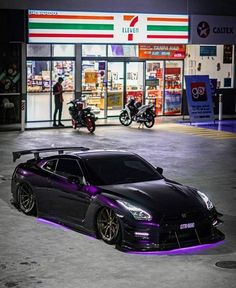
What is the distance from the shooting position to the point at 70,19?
29.8m

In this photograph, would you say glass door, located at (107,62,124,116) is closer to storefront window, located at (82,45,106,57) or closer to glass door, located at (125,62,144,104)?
glass door, located at (125,62,144,104)

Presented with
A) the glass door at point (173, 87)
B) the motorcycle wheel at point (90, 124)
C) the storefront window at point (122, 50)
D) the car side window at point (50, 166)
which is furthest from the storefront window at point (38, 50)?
the car side window at point (50, 166)

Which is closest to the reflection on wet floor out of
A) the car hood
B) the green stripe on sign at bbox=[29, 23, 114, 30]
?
the green stripe on sign at bbox=[29, 23, 114, 30]

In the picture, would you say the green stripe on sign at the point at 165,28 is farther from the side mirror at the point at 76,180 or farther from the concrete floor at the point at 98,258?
the side mirror at the point at 76,180

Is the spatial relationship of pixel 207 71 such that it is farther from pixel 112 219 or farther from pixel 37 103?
pixel 112 219

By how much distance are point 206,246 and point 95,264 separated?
1962 millimetres

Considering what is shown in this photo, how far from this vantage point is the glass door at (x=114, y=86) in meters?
32.5

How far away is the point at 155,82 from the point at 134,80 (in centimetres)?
113

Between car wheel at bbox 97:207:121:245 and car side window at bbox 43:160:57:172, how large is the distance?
6.26ft

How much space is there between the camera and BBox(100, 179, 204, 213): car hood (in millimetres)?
11586

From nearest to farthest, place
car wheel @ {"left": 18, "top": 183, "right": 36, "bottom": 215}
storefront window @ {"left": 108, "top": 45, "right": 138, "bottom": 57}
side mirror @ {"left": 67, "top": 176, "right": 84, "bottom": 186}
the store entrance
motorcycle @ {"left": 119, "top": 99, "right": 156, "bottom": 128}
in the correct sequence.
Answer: side mirror @ {"left": 67, "top": 176, "right": 84, "bottom": 186} < car wheel @ {"left": 18, "top": 183, "right": 36, "bottom": 215} < motorcycle @ {"left": 119, "top": 99, "right": 156, "bottom": 128} < the store entrance < storefront window @ {"left": 108, "top": 45, "right": 138, "bottom": 57}

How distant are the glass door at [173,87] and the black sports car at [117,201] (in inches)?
797

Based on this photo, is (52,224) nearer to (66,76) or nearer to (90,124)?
(90,124)

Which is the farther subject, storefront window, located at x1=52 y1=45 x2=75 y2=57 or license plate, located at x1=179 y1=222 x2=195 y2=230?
storefront window, located at x1=52 y1=45 x2=75 y2=57
